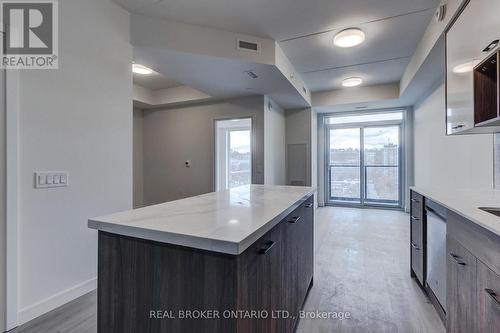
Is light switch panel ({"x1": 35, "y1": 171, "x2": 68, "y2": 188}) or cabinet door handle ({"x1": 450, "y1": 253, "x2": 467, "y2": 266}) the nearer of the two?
cabinet door handle ({"x1": 450, "y1": 253, "x2": 467, "y2": 266})

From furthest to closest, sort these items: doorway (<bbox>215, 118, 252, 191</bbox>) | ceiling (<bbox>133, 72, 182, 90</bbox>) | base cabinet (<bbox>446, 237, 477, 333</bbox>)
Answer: doorway (<bbox>215, 118, 252, 191</bbox>)
ceiling (<bbox>133, 72, 182, 90</bbox>)
base cabinet (<bbox>446, 237, 477, 333</bbox>)

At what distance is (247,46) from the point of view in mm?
2961

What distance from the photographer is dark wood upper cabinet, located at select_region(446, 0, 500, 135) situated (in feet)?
4.90

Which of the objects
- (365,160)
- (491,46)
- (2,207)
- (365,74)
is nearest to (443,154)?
(365,74)

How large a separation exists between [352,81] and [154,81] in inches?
152

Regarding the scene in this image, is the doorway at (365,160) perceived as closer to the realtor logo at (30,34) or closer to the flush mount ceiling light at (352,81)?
the flush mount ceiling light at (352,81)

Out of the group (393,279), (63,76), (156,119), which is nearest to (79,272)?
(63,76)

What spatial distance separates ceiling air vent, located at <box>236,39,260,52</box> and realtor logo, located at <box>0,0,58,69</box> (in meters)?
1.77

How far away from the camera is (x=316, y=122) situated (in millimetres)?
6223

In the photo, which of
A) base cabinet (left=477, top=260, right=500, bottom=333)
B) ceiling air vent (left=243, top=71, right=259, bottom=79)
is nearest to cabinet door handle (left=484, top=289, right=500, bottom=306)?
base cabinet (left=477, top=260, right=500, bottom=333)

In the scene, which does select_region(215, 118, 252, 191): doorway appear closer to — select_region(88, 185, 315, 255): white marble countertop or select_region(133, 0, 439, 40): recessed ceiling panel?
select_region(133, 0, 439, 40): recessed ceiling panel

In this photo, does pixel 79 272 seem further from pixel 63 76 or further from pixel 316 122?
pixel 316 122

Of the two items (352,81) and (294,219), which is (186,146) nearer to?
(352,81)

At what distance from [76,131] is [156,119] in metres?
3.52
